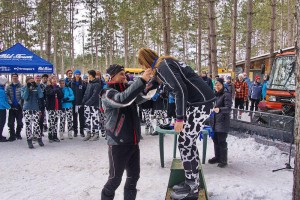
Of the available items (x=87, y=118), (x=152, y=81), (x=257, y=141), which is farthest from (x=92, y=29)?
(x=152, y=81)

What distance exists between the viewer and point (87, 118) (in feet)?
27.1

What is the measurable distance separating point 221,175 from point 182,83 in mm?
2488

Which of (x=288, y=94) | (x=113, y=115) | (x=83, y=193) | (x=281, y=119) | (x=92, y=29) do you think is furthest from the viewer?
(x=92, y=29)

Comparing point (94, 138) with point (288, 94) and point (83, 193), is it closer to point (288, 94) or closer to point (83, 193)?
point (83, 193)

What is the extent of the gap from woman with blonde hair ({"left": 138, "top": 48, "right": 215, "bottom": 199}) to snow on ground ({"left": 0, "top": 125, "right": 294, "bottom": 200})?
2.21 feet

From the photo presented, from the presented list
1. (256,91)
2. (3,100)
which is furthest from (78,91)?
(256,91)

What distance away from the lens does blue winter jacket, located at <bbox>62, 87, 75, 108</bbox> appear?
827cm

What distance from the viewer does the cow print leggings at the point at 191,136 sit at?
3.64 meters

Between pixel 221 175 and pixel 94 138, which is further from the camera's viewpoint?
pixel 94 138

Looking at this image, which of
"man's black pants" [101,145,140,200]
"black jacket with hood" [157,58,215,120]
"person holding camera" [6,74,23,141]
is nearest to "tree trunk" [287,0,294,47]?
"person holding camera" [6,74,23,141]

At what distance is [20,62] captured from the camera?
396 inches

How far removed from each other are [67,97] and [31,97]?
3.75 ft

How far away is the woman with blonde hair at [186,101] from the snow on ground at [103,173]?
67 centimetres

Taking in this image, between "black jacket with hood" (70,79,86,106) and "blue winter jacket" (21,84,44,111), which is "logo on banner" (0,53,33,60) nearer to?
"black jacket with hood" (70,79,86,106)
